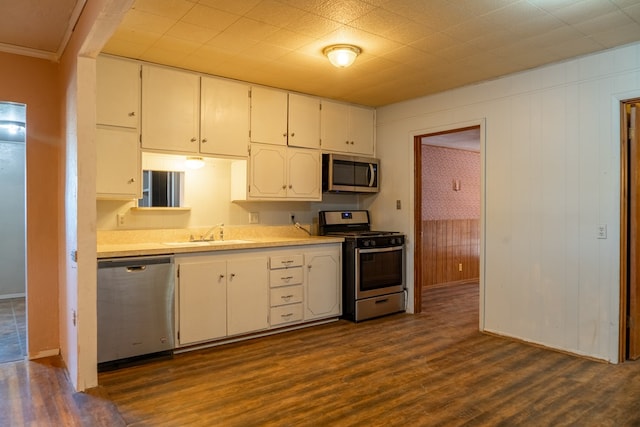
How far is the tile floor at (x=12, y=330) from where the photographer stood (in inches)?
135

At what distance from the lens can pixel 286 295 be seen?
13.2 ft

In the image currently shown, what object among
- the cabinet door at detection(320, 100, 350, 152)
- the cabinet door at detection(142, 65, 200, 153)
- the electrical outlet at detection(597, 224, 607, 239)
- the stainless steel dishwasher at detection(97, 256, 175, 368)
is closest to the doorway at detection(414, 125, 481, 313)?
the cabinet door at detection(320, 100, 350, 152)

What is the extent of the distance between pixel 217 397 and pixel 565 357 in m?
2.70

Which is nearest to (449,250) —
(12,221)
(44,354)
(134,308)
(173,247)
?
(173,247)

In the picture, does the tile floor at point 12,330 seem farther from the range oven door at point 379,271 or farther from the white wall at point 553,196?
the white wall at point 553,196

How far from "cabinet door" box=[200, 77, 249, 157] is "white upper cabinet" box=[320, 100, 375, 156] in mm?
980

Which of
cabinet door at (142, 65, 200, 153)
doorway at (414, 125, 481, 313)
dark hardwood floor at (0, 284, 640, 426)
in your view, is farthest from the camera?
doorway at (414, 125, 481, 313)

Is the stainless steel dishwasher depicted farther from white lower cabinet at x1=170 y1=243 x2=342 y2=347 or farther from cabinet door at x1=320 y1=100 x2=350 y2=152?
cabinet door at x1=320 y1=100 x2=350 y2=152

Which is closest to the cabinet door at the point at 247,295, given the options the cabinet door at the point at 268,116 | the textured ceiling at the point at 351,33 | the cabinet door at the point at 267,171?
the cabinet door at the point at 267,171

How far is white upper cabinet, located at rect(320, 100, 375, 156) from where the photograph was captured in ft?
15.5

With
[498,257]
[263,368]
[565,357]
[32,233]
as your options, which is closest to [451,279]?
[498,257]

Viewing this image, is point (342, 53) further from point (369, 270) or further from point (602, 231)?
point (602, 231)

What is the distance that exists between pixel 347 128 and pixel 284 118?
866 millimetres

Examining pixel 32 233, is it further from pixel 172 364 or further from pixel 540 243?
pixel 540 243
